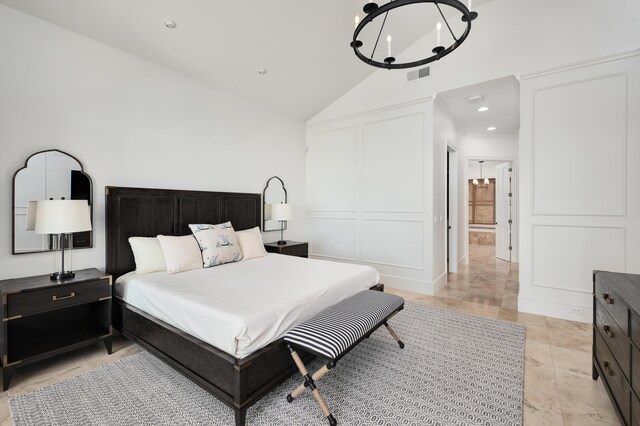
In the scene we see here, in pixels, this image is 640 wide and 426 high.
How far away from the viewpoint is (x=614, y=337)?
1675 mm

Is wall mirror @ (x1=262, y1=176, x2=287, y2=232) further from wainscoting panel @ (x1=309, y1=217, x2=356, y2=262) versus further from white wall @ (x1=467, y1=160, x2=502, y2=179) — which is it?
white wall @ (x1=467, y1=160, x2=502, y2=179)

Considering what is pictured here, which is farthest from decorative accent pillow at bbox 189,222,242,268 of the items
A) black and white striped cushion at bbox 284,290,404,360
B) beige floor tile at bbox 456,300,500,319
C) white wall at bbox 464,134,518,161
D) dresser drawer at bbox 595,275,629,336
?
white wall at bbox 464,134,518,161

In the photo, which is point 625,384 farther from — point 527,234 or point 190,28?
point 190,28

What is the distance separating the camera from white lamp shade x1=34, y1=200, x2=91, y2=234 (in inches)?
92.9

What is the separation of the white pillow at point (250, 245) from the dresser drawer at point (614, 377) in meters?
3.22

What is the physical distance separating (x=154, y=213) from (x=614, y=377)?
4015 mm

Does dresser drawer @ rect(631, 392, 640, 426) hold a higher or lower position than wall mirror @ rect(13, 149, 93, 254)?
lower

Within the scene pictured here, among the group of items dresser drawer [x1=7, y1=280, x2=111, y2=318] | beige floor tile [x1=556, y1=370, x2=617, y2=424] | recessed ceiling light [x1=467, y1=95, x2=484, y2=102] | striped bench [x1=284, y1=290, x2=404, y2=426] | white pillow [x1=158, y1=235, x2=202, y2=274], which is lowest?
beige floor tile [x1=556, y1=370, x2=617, y2=424]

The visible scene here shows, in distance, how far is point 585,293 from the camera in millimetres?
3275

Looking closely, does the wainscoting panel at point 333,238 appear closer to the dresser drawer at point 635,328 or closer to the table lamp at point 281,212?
the table lamp at point 281,212

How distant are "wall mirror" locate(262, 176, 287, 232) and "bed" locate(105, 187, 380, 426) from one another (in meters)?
0.23

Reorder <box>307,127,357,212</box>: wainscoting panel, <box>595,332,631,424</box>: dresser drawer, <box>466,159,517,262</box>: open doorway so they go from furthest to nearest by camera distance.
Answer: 1. <box>466,159,517,262</box>: open doorway
2. <box>307,127,357,212</box>: wainscoting panel
3. <box>595,332,631,424</box>: dresser drawer

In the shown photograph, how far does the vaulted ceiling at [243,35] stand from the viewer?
2.74 metres

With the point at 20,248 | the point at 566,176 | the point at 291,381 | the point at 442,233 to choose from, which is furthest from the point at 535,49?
the point at 20,248
